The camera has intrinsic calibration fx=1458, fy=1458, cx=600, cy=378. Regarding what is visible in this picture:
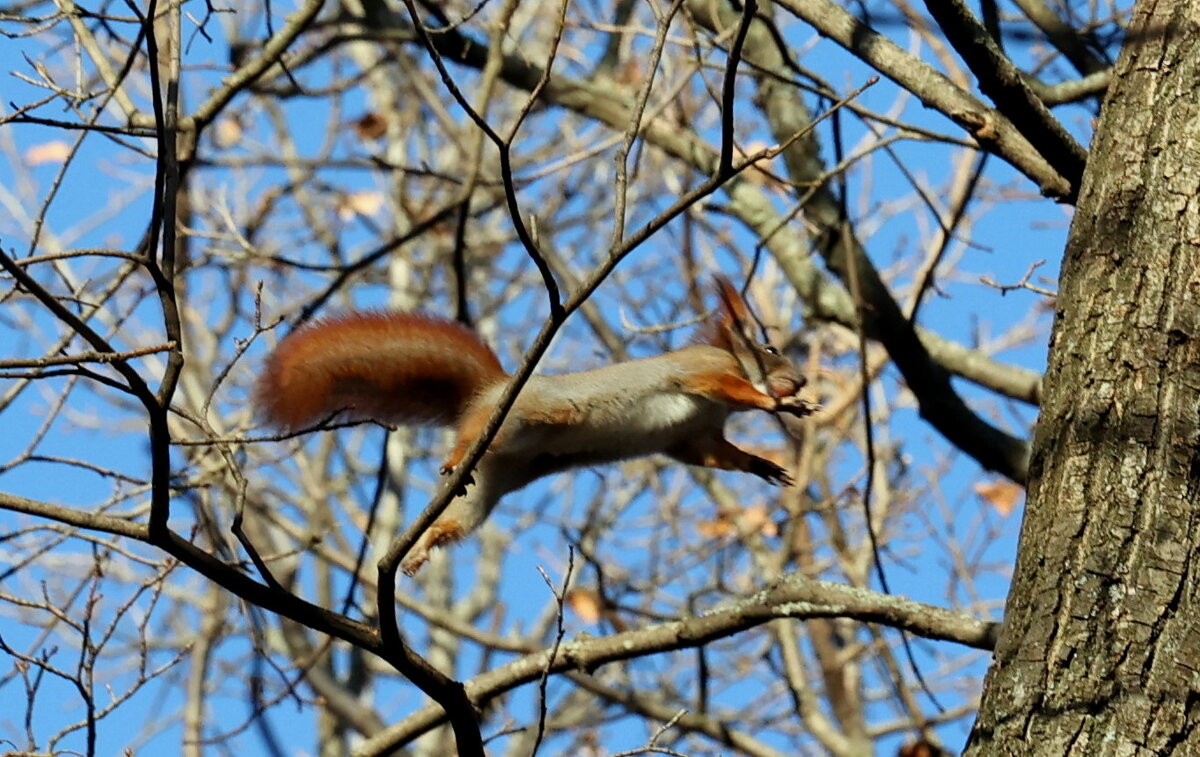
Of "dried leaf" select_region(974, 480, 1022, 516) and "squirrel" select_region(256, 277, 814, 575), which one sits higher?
"dried leaf" select_region(974, 480, 1022, 516)

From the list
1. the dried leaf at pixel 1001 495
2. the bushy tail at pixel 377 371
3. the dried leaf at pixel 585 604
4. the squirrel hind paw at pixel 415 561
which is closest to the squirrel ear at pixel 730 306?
the bushy tail at pixel 377 371

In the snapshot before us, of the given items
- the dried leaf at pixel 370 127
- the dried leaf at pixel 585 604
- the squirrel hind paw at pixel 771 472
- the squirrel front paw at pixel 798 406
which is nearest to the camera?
the squirrel front paw at pixel 798 406

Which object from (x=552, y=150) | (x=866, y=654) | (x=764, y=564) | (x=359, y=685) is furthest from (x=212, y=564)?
(x=552, y=150)

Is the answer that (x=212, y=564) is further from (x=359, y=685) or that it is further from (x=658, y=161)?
(x=658, y=161)

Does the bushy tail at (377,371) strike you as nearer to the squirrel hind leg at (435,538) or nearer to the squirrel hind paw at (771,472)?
the squirrel hind leg at (435,538)

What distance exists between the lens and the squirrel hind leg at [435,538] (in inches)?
107

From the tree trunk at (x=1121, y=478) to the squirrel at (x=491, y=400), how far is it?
86 centimetres

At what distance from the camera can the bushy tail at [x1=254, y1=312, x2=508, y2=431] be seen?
2807 millimetres

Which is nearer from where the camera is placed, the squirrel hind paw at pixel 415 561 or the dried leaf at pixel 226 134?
the squirrel hind paw at pixel 415 561

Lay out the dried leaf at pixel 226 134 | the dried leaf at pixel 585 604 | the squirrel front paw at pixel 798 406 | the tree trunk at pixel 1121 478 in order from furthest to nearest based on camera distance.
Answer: the dried leaf at pixel 226 134
the dried leaf at pixel 585 604
the squirrel front paw at pixel 798 406
the tree trunk at pixel 1121 478

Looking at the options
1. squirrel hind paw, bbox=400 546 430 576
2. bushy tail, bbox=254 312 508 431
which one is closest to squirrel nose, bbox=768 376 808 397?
bushy tail, bbox=254 312 508 431

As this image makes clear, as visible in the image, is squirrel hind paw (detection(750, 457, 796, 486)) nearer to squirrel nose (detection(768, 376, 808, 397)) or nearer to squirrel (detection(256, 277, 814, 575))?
squirrel (detection(256, 277, 814, 575))

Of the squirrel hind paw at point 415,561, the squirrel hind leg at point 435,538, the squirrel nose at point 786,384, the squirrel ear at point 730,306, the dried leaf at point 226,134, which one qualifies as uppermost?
the dried leaf at point 226,134

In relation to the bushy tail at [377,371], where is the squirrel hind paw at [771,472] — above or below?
below
